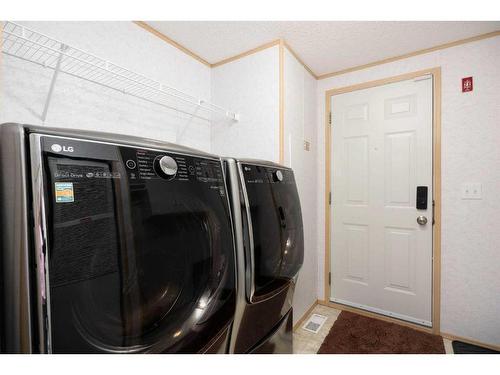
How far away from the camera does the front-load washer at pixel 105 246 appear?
0.47 m

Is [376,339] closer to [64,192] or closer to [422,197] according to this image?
[422,197]

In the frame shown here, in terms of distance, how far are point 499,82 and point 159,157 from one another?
2419 mm

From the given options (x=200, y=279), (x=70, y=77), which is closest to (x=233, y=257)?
(x=200, y=279)

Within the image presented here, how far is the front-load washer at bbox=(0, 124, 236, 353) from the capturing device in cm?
47

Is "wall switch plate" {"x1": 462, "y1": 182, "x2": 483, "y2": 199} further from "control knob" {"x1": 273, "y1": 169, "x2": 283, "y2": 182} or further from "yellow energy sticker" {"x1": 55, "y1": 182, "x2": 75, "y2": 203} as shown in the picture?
"yellow energy sticker" {"x1": 55, "y1": 182, "x2": 75, "y2": 203}

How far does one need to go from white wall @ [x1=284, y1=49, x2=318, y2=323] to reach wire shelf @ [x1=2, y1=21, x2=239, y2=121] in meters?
0.82

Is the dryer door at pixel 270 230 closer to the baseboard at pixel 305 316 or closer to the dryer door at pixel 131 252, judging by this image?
the dryer door at pixel 131 252

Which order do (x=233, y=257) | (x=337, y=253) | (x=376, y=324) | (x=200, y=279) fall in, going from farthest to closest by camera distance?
(x=337, y=253) → (x=376, y=324) → (x=233, y=257) → (x=200, y=279)

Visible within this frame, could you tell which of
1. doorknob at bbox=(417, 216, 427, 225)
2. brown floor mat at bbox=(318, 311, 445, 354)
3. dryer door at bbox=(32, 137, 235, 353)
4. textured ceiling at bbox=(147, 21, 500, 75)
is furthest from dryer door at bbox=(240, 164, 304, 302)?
doorknob at bbox=(417, 216, 427, 225)

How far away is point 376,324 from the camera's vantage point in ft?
6.73

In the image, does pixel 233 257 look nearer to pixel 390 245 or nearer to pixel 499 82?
pixel 390 245

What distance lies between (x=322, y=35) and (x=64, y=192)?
1965 millimetres
